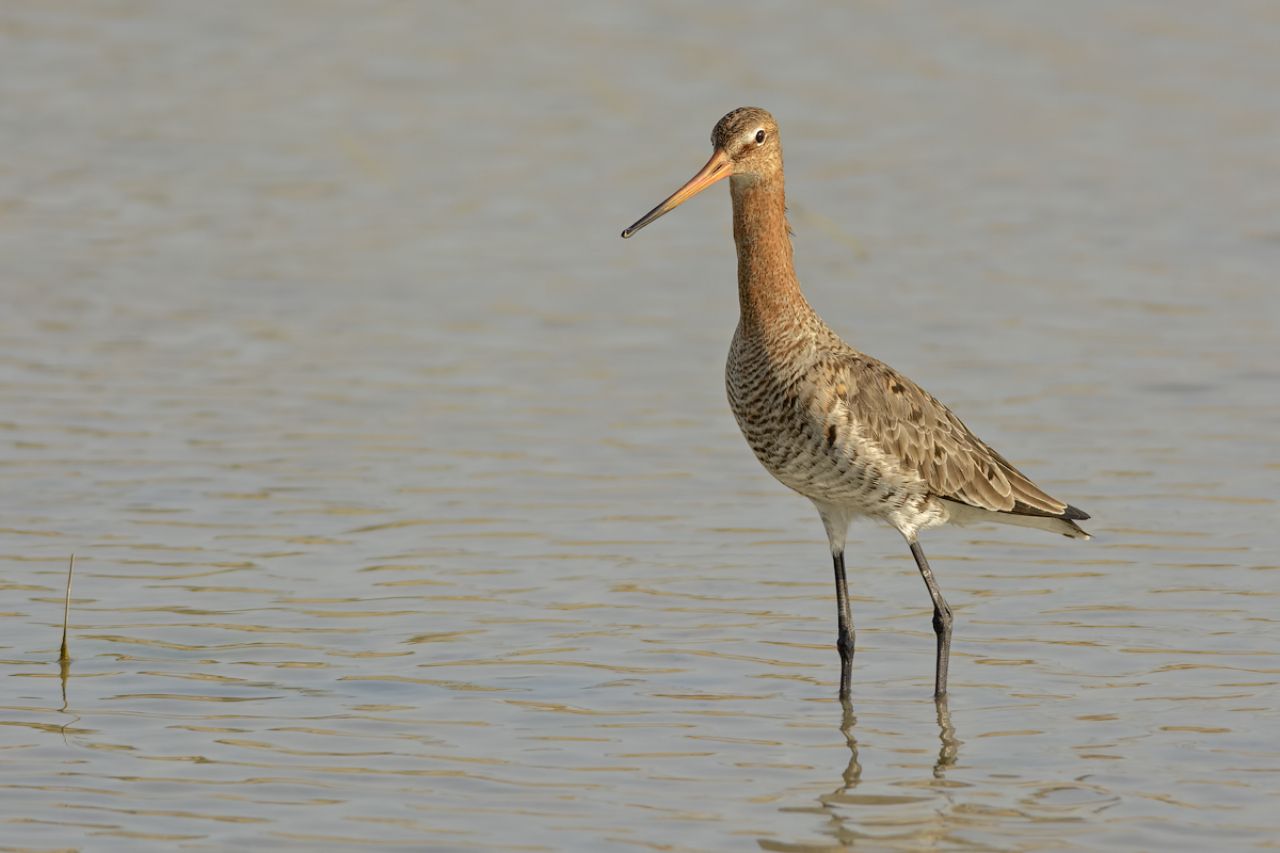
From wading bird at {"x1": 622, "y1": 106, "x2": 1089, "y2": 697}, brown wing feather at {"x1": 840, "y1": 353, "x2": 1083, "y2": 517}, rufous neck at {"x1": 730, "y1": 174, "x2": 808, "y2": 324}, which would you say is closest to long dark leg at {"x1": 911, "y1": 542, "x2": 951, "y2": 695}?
wading bird at {"x1": 622, "y1": 106, "x2": 1089, "y2": 697}

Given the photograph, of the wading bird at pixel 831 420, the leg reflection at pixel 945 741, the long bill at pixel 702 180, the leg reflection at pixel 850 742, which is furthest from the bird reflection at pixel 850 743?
the long bill at pixel 702 180

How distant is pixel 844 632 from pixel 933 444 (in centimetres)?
83

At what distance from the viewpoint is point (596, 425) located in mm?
12164

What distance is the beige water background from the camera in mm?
7910

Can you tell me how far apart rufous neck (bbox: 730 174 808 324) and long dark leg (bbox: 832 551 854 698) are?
102cm

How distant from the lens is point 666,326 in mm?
13805

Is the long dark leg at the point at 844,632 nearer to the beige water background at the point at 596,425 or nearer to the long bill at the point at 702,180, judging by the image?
the beige water background at the point at 596,425

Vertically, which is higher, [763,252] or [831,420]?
[763,252]

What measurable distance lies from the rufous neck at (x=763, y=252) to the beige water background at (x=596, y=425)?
133cm

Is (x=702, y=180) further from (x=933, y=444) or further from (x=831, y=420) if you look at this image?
(x=933, y=444)

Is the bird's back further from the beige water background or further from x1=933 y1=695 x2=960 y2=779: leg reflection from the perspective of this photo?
x1=933 y1=695 x2=960 y2=779: leg reflection

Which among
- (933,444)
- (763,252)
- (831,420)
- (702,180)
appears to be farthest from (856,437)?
(702,180)

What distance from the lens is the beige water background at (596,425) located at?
26.0ft

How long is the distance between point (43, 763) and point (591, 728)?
1870mm
